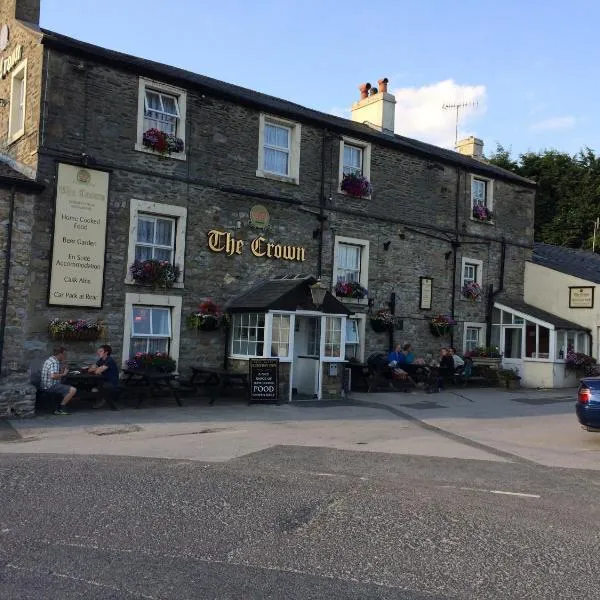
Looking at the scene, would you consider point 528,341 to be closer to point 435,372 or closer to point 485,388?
point 485,388

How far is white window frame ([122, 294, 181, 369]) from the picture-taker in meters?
15.0

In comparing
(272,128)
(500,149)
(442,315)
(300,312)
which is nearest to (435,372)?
(442,315)

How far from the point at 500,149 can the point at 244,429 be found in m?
38.4

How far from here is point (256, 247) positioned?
17.2 meters

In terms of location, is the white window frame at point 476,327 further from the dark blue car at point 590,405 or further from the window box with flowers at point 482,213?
the dark blue car at point 590,405

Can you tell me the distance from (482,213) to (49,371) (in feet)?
51.6

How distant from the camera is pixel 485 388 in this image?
21.0 metres

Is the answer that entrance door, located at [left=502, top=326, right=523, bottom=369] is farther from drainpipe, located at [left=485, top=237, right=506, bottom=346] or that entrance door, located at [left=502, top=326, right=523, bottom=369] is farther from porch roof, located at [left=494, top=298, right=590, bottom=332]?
porch roof, located at [left=494, top=298, right=590, bottom=332]

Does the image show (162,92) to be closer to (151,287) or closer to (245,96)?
(245,96)

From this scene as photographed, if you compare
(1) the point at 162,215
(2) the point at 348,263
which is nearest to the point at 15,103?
(1) the point at 162,215

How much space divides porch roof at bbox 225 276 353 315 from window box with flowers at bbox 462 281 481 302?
22.7ft

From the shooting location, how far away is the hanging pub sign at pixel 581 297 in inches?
896

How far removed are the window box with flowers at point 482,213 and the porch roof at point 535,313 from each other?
2.89m

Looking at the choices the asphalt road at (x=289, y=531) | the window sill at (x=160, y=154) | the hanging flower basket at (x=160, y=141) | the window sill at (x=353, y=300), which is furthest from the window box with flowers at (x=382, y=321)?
the asphalt road at (x=289, y=531)
